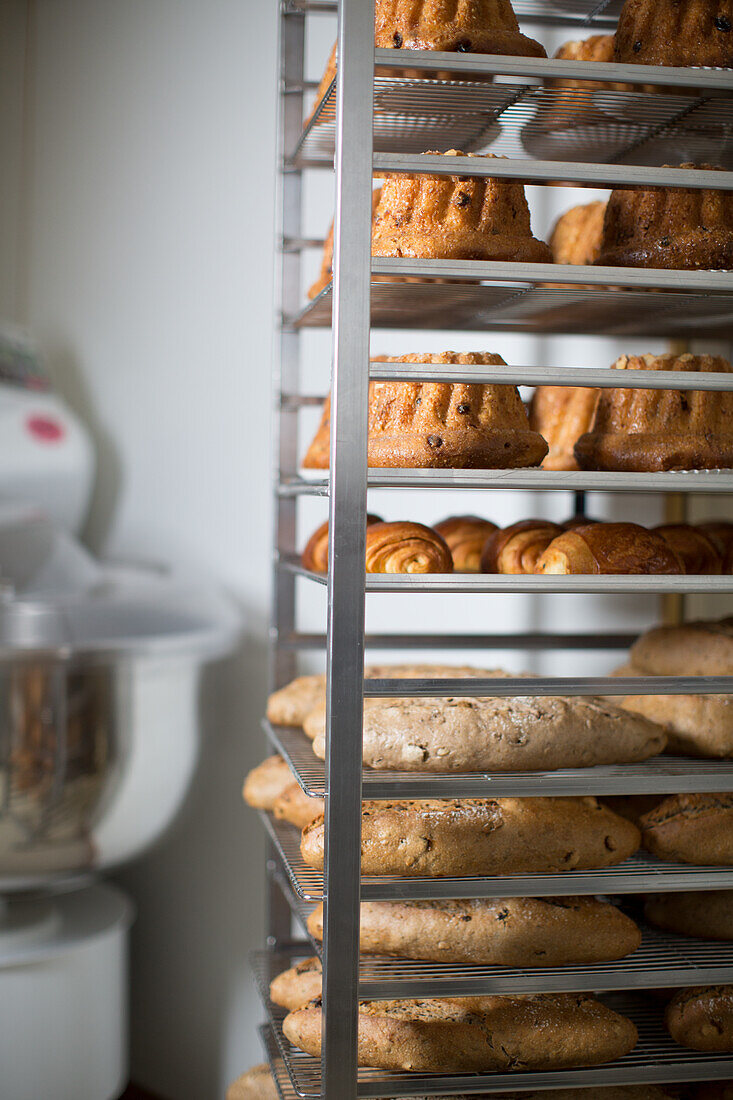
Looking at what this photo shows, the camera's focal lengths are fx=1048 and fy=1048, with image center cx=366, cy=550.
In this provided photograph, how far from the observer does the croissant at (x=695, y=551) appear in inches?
62.6

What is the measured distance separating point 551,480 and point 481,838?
0.48 m

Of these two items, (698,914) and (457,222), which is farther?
(698,914)

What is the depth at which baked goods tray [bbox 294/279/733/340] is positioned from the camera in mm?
1376

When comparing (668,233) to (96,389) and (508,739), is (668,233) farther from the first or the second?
(96,389)

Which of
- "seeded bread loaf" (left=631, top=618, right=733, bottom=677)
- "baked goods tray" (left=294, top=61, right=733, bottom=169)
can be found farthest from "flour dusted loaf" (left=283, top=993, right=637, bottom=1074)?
"baked goods tray" (left=294, top=61, right=733, bottom=169)

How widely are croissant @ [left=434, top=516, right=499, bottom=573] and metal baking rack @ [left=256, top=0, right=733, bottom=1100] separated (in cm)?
31

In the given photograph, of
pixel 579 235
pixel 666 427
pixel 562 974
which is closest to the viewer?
pixel 562 974

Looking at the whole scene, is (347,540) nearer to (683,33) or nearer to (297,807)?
(297,807)

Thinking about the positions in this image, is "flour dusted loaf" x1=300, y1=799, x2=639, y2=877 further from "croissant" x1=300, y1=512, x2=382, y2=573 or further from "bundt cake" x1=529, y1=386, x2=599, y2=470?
"bundt cake" x1=529, y1=386, x2=599, y2=470

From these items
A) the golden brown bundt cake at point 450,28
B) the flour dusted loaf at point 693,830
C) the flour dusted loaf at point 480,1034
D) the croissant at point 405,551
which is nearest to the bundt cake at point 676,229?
the golden brown bundt cake at point 450,28

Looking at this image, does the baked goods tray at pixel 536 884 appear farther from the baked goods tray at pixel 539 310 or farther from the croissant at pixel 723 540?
the baked goods tray at pixel 539 310

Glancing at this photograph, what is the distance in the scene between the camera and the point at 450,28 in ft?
4.16

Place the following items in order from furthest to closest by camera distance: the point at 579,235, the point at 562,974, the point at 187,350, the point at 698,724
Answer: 1. the point at 187,350
2. the point at 579,235
3. the point at 698,724
4. the point at 562,974

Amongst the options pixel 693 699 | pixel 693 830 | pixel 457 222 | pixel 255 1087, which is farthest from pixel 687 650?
pixel 255 1087
